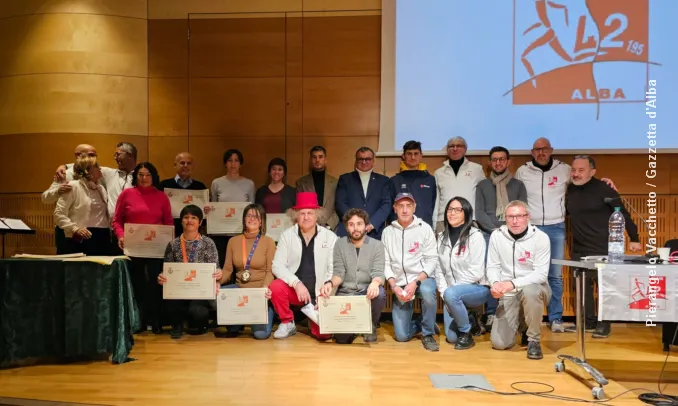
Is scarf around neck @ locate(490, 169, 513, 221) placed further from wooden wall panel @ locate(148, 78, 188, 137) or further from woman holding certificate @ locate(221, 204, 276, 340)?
wooden wall panel @ locate(148, 78, 188, 137)

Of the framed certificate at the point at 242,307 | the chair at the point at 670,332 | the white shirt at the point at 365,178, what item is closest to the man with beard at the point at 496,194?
the white shirt at the point at 365,178

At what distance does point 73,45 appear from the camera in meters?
6.80

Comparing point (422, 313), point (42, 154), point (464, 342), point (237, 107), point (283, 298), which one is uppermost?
point (237, 107)

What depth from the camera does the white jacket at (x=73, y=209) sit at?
5.24 metres

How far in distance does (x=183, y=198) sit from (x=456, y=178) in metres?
2.90

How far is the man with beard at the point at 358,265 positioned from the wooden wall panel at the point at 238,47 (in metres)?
2.57

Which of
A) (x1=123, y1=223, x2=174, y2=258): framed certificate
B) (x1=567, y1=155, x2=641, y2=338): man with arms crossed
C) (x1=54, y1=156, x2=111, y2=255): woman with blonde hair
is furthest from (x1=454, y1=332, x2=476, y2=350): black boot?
(x1=54, y1=156, x2=111, y2=255): woman with blonde hair

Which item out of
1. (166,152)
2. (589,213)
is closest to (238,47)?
(166,152)

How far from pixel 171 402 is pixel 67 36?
5.29m

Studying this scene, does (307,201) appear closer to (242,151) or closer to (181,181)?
(181,181)

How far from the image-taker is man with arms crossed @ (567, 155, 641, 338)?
5672mm

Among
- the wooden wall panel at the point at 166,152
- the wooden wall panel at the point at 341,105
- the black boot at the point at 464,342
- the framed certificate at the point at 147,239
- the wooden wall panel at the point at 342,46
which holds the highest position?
the wooden wall panel at the point at 342,46

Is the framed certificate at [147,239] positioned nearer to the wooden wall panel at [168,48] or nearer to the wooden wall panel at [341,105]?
the wooden wall panel at [341,105]

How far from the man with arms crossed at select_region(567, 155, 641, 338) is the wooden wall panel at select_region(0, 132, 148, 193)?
204 inches
